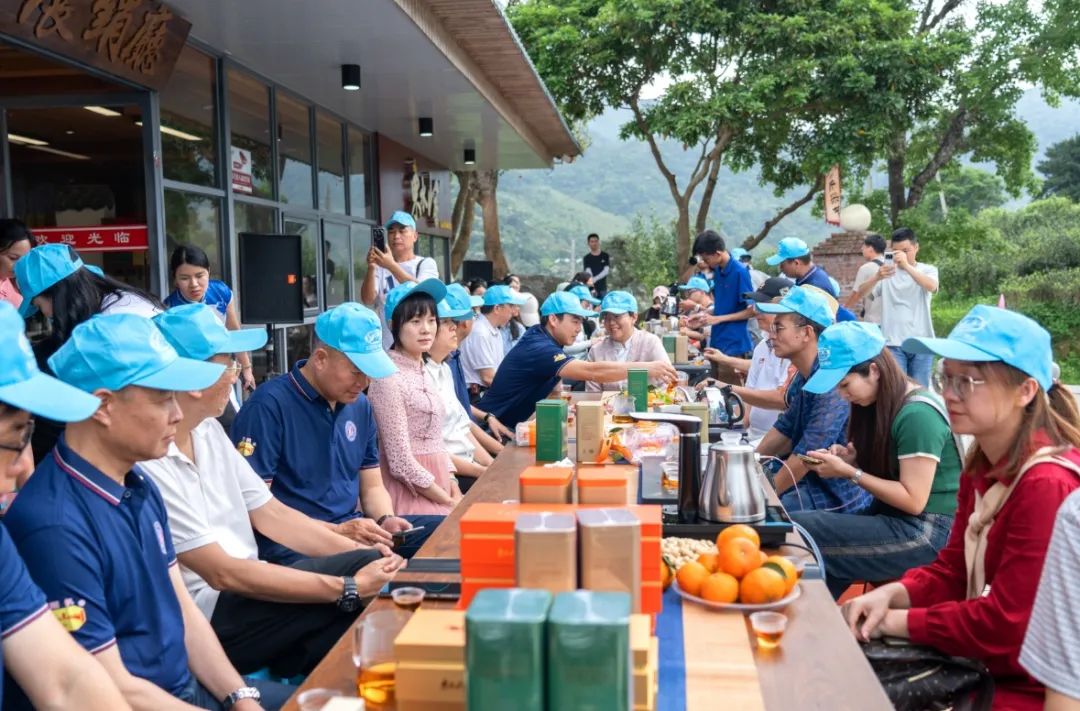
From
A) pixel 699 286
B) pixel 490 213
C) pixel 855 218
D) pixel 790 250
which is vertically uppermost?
pixel 490 213

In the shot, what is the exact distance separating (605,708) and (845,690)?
0.66 metres

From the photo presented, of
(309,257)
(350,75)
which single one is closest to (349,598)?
(350,75)

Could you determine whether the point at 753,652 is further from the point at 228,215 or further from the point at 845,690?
the point at 228,215

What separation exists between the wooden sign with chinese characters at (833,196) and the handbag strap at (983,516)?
604 inches

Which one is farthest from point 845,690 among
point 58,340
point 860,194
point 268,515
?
point 860,194

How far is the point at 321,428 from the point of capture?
3268 millimetres

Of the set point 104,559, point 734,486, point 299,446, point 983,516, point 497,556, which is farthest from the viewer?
point 299,446

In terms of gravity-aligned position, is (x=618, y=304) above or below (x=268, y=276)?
below

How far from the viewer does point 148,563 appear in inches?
77.9

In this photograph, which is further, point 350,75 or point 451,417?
point 350,75

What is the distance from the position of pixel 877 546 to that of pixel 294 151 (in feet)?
25.0

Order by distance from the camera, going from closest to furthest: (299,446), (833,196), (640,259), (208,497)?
(208,497)
(299,446)
(833,196)
(640,259)

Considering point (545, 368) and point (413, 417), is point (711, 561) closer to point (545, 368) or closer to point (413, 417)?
Result: point (413, 417)

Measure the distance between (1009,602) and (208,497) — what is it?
208 centimetres
